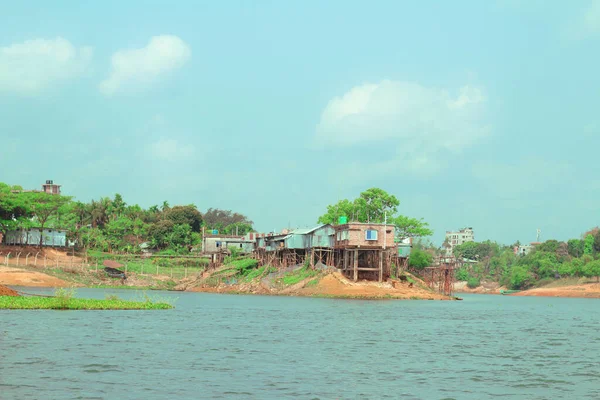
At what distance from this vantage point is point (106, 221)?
136m

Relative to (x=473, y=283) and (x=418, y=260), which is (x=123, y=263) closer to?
(x=418, y=260)

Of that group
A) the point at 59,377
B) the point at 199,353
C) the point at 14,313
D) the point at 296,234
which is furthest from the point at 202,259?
the point at 59,377

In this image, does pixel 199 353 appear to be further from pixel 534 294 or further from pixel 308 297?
pixel 534 294

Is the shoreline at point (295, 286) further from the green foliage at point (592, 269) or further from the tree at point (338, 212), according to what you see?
the green foliage at point (592, 269)

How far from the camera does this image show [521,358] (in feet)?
104

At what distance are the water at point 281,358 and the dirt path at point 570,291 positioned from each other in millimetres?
98574

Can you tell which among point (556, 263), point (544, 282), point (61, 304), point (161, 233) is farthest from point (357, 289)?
point (556, 263)

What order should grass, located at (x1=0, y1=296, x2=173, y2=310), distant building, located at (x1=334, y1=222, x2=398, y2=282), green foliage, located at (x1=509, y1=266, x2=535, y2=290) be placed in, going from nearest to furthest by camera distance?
1. grass, located at (x1=0, y1=296, x2=173, y2=310)
2. distant building, located at (x1=334, y1=222, x2=398, y2=282)
3. green foliage, located at (x1=509, y1=266, x2=535, y2=290)

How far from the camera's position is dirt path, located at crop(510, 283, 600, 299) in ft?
457

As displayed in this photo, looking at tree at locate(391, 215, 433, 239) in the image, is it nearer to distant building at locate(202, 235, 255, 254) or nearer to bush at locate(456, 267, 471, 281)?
distant building at locate(202, 235, 255, 254)

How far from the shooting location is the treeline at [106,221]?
105 meters

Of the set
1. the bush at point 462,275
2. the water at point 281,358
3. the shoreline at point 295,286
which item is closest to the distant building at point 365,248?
the shoreline at point 295,286

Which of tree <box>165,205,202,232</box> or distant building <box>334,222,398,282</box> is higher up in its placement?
tree <box>165,205,202,232</box>

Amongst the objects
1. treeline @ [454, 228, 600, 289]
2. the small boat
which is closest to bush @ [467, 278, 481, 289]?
treeline @ [454, 228, 600, 289]
